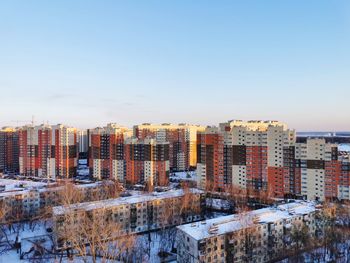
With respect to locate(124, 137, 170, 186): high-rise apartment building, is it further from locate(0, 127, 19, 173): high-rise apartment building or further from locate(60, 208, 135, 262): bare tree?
locate(0, 127, 19, 173): high-rise apartment building

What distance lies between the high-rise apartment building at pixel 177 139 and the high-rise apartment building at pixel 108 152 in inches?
114

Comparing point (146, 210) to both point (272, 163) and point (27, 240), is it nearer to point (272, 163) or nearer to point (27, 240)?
point (27, 240)

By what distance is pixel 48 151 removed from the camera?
A: 71.1ft

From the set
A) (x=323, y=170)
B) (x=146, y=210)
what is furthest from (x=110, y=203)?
(x=323, y=170)

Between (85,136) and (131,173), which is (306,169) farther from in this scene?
(85,136)

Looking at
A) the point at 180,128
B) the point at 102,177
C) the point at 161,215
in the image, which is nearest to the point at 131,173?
the point at 102,177

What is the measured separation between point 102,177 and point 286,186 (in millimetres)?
10309

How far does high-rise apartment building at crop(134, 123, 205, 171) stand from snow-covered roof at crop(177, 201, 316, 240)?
1376 centimetres

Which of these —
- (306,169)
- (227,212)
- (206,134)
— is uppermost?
(206,134)

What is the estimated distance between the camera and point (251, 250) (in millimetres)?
7855

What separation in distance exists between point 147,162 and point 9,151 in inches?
453

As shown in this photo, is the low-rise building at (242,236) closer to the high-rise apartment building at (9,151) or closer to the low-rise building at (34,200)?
the low-rise building at (34,200)

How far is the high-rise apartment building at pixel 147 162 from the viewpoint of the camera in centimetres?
1819

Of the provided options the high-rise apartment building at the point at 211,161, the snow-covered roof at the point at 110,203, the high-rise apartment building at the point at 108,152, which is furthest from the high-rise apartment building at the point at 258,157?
the high-rise apartment building at the point at 108,152
